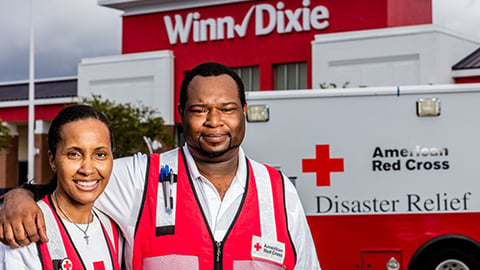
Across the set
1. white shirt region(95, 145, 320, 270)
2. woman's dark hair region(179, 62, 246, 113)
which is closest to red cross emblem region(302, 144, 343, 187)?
white shirt region(95, 145, 320, 270)

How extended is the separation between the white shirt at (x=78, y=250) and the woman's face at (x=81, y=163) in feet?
0.37

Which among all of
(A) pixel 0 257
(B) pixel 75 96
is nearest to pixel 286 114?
(A) pixel 0 257

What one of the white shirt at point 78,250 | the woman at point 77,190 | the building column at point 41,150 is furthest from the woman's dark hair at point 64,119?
the building column at point 41,150

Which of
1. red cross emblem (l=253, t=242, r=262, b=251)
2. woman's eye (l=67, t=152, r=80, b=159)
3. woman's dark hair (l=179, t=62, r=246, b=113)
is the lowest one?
red cross emblem (l=253, t=242, r=262, b=251)

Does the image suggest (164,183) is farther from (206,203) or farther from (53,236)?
(53,236)

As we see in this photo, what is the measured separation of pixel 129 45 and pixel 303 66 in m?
Answer: 7.29

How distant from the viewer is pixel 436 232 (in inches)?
344

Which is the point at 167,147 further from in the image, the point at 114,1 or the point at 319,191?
the point at 319,191

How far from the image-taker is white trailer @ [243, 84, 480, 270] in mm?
8742

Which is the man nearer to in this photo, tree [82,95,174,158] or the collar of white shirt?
the collar of white shirt

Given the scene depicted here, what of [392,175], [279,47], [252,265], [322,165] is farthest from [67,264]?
[279,47]

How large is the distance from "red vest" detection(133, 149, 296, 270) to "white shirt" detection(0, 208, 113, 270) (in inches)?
8.3

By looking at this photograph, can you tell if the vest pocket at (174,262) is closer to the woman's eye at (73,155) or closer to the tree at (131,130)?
the woman's eye at (73,155)

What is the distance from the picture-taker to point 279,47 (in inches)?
1016
